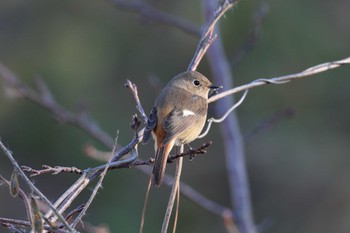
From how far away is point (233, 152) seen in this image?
470cm

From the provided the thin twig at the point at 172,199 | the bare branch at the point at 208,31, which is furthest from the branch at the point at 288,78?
the thin twig at the point at 172,199

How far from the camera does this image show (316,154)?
9391 millimetres

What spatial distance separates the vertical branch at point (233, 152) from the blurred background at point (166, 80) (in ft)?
12.3

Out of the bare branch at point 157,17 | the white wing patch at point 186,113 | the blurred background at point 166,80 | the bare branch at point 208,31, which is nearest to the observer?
the bare branch at point 208,31

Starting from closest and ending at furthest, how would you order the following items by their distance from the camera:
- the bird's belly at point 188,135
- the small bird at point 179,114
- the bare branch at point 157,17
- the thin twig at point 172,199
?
the thin twig at point 172,199, the small bird at point 179,114, the bird's belly at point 188,135, the bare branch at point 157,17

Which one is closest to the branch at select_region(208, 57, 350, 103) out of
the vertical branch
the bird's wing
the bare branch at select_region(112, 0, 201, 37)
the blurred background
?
the bird's wing

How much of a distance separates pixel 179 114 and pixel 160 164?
787 mm

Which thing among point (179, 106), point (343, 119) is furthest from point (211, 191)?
point (179, 106)

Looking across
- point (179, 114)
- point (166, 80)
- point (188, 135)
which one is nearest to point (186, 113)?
point (179, 114)

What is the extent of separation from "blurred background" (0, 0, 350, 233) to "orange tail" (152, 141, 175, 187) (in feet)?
16.6

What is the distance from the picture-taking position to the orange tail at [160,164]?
3031 millimetres

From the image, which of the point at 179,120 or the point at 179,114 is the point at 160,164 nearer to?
the point at 179,120

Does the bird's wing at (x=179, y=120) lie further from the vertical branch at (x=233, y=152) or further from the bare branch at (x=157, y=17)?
the bare branch at (x=157, y=17)

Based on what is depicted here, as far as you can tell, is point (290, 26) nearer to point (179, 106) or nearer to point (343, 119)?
point (343, 119)
